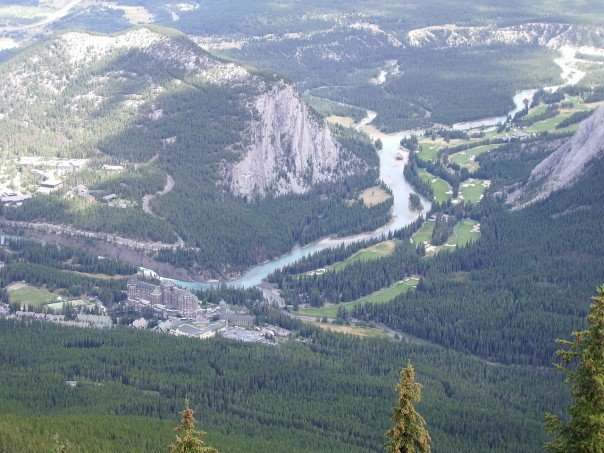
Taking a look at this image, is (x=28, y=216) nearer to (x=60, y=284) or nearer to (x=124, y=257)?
(x=124, y=257)

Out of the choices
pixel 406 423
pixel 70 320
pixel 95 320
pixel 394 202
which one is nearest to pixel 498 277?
pixel 394 202

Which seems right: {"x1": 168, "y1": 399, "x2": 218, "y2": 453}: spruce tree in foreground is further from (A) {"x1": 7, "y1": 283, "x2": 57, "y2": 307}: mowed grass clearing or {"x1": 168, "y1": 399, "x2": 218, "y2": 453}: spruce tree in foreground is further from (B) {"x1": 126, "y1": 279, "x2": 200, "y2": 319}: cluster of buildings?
(A) {"x1": 7, "y1": 283, "x2": 57, "y2": 307}: mowed grass clearing

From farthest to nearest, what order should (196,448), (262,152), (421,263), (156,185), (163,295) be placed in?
(262,152)
(156,185)
(421,263)
(163,295)
(196,448)

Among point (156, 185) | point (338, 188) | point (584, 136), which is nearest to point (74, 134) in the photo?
point (156, 185)

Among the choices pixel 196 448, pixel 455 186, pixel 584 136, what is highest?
pixel 196 448

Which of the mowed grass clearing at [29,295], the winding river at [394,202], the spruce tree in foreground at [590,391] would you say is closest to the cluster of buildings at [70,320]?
the mowed grass clearing at [29,295]

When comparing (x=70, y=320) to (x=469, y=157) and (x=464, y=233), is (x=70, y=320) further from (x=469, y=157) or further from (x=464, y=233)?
(x=469, y=157)

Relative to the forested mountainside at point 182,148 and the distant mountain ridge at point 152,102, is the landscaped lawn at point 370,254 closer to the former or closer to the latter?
the forested mountainside at point 182,148
